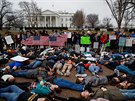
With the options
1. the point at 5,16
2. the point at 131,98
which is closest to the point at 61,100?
the point at 131,98

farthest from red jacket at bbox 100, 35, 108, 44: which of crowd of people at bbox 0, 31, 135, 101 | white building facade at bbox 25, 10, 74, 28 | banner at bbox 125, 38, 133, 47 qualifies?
white building facade at bbox 25, 10, 74, 28

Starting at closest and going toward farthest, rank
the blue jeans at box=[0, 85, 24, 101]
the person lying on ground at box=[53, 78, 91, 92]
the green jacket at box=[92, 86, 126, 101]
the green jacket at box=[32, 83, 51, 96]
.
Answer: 1. the blue jeans at box=[0, 85, 24, 101]
2. the green jacket at box=[92, 86, 126, 101]
3. the green jacket at box=[32, 83, 51, 96]
4. the person lying on ground at box=[53, 78, 91, 92]

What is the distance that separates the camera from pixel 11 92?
25.8 ft

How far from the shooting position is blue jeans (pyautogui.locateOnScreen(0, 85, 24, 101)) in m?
7.23

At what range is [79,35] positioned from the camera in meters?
18.8

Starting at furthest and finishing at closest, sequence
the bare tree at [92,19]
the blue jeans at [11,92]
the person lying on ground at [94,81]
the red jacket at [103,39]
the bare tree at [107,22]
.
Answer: the bare tree at [92,19]
the bare tree at [107,22]
the red jacket at [103,39]
the person lying on ground at [94,81]
the blue jeans at [11,92]

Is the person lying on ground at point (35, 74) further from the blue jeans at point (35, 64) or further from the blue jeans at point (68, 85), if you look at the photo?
the blue jeans at point (35, 64)

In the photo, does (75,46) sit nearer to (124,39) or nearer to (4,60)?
(124,39)

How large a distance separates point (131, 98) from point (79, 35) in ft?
38.2

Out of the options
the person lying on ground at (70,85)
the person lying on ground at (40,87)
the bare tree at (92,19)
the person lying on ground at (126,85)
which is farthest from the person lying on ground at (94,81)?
the bare tree at (92,19)

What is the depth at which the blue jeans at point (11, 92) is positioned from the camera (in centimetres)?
723

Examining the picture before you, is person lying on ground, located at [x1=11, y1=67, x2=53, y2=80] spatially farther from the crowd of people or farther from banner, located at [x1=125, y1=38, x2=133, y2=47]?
banner, located at [x1=125, y1=38, x2=133, y2=47]

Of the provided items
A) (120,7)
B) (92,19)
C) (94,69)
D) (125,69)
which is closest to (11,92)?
(94,69)

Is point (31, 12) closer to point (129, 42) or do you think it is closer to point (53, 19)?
point (53, 19)
